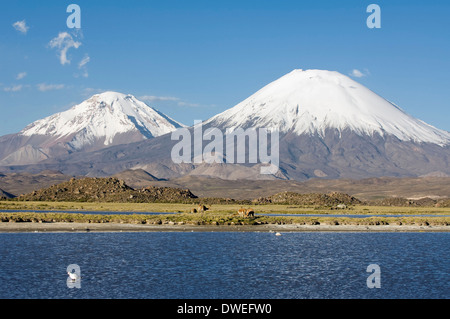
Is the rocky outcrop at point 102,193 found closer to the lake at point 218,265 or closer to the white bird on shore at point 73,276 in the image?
the lake at point 218,265

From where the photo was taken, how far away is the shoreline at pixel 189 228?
6812 centimetres

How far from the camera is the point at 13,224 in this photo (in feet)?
233

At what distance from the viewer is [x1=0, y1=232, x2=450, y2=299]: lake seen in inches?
1398

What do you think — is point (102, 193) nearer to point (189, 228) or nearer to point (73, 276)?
point (189, 228)

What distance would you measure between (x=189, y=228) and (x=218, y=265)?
2731 centimetres

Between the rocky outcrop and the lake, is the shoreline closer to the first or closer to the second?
the lake

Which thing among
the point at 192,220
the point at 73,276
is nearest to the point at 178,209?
the point at 192,220

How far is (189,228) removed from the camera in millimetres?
71875

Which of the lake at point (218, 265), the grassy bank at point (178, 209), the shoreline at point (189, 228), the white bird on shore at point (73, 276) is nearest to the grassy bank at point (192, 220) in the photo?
the shoreline at point (189, 228)

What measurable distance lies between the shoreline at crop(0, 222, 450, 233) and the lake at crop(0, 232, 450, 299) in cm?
422

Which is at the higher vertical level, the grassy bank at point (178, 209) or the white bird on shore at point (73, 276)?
the grassy bank at point (178, 209)

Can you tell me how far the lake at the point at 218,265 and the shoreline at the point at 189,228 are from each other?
13.9ft
